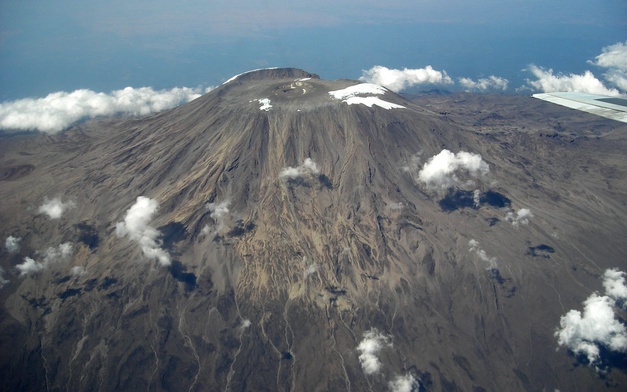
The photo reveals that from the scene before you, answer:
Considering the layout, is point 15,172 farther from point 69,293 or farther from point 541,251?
point 541,251

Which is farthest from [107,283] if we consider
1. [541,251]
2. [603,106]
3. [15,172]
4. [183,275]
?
[603,106]

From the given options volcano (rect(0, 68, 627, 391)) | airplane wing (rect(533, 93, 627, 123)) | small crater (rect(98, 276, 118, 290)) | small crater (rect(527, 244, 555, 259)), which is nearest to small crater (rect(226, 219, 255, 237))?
volcano (rect(0, 68, 627, 391))

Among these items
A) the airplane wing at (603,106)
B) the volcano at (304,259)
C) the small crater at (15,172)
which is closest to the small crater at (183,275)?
the volcano at (304,259)

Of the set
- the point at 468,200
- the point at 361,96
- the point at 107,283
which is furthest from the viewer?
the point at 361,96

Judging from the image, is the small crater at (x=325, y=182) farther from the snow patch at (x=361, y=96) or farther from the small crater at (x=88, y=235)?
the small crater at (x=88, y=235)

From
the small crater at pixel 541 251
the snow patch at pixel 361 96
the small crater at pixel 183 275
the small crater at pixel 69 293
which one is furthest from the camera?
the snow patch at pixel 361 96

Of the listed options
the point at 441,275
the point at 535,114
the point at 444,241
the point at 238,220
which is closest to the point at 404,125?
the point at 444,241

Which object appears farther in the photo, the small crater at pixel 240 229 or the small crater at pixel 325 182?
the small crater at pixel 325 182

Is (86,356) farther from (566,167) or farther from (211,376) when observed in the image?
(566,167)
